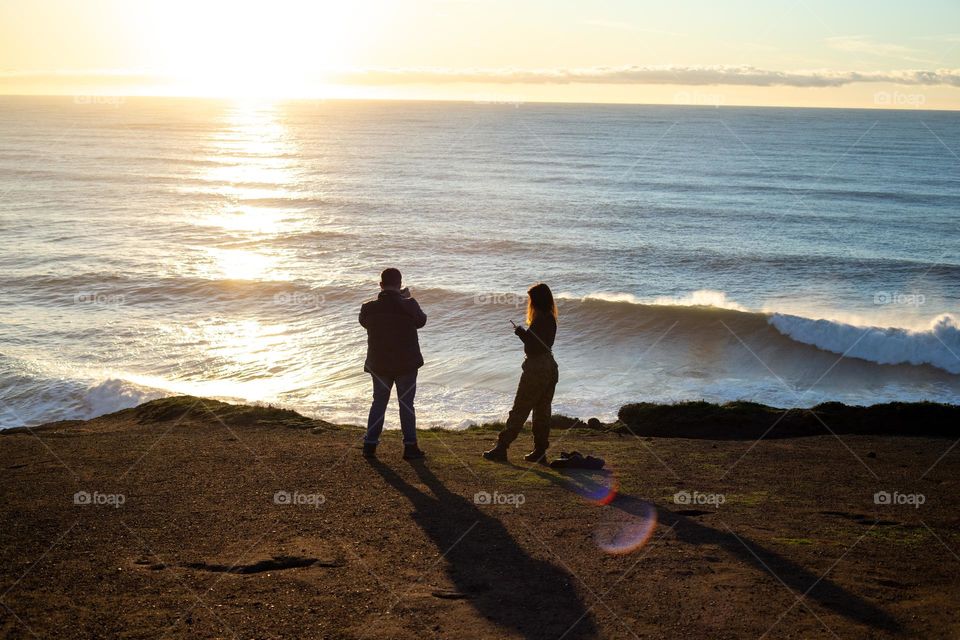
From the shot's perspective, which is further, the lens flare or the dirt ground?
the lens flare

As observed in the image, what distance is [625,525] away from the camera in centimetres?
711

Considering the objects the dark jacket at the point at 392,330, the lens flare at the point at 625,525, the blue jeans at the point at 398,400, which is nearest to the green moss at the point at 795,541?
the lens flare at the point at 625,525

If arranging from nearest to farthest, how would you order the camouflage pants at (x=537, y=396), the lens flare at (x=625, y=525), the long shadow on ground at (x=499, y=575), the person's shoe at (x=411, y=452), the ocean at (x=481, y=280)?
the long shadow on ground at (x=499, y=575)
the lens flare at (x=625, y=525)
the camouflage pants at (x=537, y=396)
the person's shoe at (x=411, y=452)
the ocean at (x=481, y=280)

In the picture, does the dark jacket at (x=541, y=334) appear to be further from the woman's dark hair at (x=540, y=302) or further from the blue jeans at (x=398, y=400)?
the blue jeans at (x=398, y=400)

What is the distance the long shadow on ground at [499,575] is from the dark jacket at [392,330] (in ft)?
5.36

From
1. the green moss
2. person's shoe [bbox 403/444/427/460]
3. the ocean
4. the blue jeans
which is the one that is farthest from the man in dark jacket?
the ocean

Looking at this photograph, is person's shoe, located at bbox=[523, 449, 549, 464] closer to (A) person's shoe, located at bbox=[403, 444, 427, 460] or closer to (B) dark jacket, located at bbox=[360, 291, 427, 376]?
(A) person's shoe, located at bbox=[403, 444, 427, 460]

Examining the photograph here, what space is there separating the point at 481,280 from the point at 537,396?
20.4m

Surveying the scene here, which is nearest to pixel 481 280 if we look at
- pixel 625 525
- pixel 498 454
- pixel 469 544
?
pixel 498 454

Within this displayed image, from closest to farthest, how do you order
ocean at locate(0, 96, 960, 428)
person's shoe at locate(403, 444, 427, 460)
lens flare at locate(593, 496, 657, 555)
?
lens flare at locate(593, 496, 657, 555), person's shoe at locate(403, 444, 427, 460), ocean at locate(0, 96, 960, 428)

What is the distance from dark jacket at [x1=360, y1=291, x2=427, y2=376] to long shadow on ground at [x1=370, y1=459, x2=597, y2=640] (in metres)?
1.63

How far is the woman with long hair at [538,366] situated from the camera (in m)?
9.00

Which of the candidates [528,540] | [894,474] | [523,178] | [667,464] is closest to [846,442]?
[894,474]

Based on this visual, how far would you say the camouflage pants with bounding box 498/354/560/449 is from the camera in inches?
358
